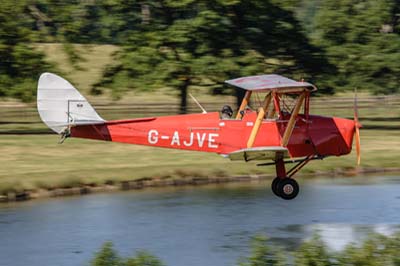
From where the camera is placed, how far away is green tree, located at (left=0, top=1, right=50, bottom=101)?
47.8m

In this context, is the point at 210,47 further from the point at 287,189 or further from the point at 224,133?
the point at 224,133

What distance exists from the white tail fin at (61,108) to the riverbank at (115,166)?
18.9 feet

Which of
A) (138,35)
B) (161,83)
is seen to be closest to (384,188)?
(161,83)

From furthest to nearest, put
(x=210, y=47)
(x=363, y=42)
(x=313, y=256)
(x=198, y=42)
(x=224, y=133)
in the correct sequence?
(x=363, y=42)
(x=210, y=47)
(x=198, y=42)
(x=224, y=133)
(x=313, y=256)

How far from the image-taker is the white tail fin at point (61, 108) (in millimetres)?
27828

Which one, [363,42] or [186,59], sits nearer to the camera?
[186,59]

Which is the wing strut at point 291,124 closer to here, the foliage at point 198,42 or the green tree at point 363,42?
the foliage at point 198,42

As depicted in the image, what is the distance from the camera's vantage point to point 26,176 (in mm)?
35781

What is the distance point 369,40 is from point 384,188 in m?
19.9

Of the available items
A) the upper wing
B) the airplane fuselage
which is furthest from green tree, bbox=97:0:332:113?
the upper wing

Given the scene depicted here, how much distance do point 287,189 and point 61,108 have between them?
6655 mm

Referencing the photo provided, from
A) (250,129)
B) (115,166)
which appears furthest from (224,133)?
(115,166)

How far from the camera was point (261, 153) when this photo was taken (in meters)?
25.5

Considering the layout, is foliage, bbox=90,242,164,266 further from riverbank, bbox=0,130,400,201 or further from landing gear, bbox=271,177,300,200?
riverbank, bbox=0,130,400,201
